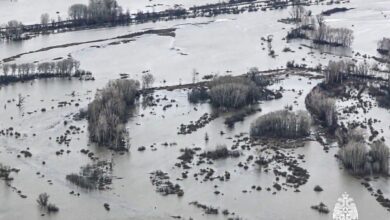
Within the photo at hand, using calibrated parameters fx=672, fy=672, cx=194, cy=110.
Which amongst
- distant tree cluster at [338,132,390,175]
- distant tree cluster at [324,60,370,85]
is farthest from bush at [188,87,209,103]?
distant tree cluster at [338,132,390,175]

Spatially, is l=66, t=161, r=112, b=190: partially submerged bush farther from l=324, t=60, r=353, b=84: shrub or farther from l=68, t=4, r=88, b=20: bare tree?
l=68, t=4, r=88, b=20: bare tree

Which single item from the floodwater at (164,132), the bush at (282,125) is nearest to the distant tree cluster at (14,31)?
the floodwater at (164,132)

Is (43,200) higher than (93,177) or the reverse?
the reverse

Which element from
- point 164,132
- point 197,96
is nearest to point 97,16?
point 197,96

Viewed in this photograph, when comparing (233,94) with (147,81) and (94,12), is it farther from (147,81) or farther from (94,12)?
(94,12)

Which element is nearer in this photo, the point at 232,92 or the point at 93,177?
the point at 93,177

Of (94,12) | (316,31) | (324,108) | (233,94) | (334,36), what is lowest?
(324,108)
